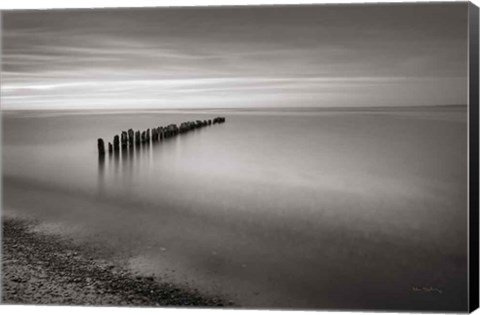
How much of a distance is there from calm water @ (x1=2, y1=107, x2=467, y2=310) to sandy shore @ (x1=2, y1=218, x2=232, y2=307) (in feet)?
0.30

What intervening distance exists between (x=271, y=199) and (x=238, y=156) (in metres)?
0.37

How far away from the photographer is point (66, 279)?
558 centimetres

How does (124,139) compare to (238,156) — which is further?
(124,139)

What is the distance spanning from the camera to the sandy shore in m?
5.47

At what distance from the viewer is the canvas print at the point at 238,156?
5277 millimetres

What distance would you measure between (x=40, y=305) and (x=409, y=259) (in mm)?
2508
